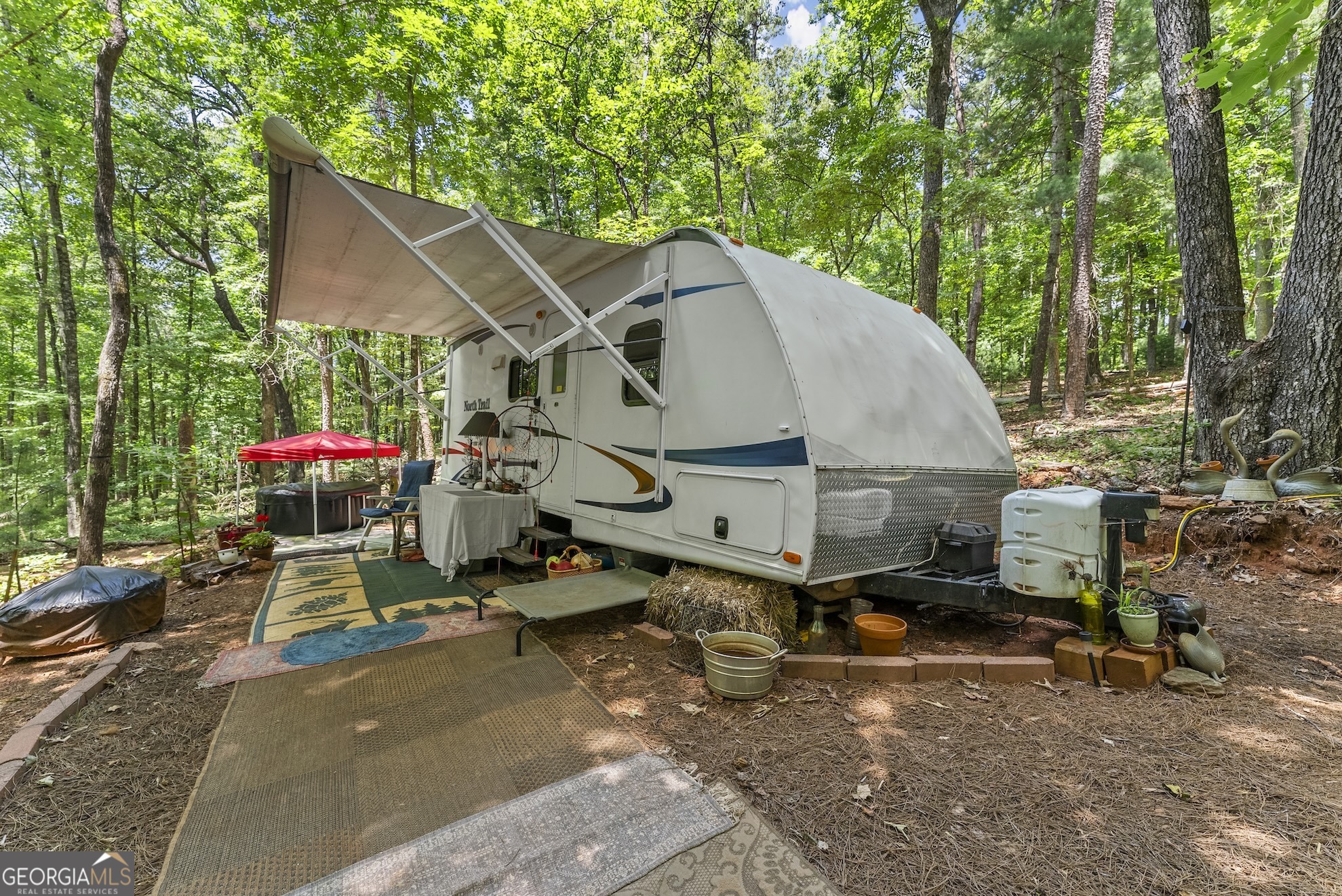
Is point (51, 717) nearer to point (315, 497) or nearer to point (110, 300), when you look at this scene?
point (110, 300)

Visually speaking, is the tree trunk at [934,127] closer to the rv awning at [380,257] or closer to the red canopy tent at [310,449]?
the rv awning at [380,257]

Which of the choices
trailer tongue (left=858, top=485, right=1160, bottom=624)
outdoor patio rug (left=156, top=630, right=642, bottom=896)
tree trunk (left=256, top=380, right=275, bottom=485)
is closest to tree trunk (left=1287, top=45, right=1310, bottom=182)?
trailer tongue (left=858, top=485, right=1160, bottom=624)

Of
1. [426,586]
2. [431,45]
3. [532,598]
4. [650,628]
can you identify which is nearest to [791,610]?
[650,628]

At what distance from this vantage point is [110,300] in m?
6.34

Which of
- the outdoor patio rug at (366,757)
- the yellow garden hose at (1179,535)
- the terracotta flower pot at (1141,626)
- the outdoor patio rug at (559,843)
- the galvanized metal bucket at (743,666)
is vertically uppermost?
the yellow garden hose at (1179,535)

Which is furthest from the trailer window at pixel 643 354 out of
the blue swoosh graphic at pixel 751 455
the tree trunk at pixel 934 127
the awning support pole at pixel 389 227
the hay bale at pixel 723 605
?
the tree trunk at pixel 934 127

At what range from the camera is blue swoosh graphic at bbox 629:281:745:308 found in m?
3.96

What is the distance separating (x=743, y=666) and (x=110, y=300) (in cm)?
834

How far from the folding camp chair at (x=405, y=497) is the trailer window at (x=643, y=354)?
420 cm

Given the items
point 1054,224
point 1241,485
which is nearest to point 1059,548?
point 1241,485

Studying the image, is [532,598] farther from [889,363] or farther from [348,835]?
[889,363]

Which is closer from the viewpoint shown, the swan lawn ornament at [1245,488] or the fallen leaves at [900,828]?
the fallen leaves at [900,828]

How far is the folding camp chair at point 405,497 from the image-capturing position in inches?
294

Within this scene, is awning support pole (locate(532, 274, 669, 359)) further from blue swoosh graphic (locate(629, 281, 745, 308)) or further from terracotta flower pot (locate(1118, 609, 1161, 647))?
terracotta flower pot (locate(1118, 609, 1161, 647))
